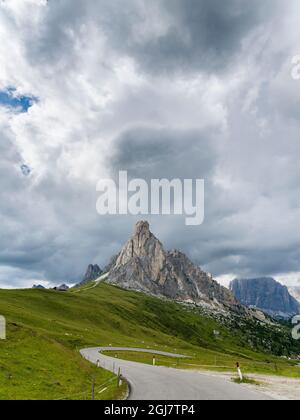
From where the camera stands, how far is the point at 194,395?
26.0 m

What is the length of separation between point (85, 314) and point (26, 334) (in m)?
124
